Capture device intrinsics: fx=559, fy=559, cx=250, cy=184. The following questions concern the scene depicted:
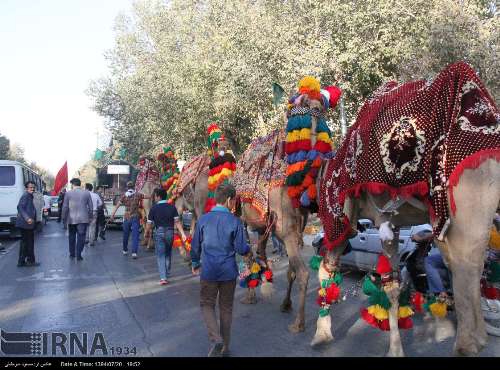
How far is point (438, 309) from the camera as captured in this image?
573cm

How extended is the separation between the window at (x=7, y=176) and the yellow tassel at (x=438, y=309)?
64.3 feet

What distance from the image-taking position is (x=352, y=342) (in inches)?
261

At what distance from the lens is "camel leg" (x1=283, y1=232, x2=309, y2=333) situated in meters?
7.13

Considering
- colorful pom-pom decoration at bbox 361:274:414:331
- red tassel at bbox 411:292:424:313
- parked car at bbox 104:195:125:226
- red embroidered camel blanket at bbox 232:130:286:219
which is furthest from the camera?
parked car at bbox 104:195:125:226

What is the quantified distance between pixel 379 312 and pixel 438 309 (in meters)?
0.61

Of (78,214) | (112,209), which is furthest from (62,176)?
(78,214)

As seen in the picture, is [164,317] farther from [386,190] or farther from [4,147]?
[4,147]

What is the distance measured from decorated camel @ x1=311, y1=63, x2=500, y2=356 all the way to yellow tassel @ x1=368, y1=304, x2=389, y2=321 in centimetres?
1

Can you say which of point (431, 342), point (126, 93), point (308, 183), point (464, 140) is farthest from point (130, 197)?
point (126, 93)

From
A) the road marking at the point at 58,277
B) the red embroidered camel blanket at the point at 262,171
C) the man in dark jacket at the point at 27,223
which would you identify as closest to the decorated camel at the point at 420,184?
the red embroidered camel blanket at the point at 262,171

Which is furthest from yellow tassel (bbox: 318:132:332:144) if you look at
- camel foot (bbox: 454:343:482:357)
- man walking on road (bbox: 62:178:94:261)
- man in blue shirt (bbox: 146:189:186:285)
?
man walking on road (bbox: 62:178:94:261)

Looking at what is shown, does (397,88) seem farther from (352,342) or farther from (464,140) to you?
(352,342)

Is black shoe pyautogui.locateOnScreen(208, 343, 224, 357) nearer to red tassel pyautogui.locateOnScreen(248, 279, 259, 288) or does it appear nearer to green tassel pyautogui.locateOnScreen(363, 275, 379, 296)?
green tassel pyautogui.locateOnScreen(363, 275, 379, 296)

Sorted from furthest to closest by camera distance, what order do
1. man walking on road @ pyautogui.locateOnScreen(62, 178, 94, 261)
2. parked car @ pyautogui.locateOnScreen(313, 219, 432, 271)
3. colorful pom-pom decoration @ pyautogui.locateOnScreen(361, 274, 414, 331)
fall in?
man walking on road @ pyautogui.locateOnScreen(62, 178, 94, 261), parked car @ pyautogui.locateOnScreen(313, 219, 432, 271), colorful pom-pom decoration @ pyautogui.locateOnScreen(361, 274, 414, 331)
